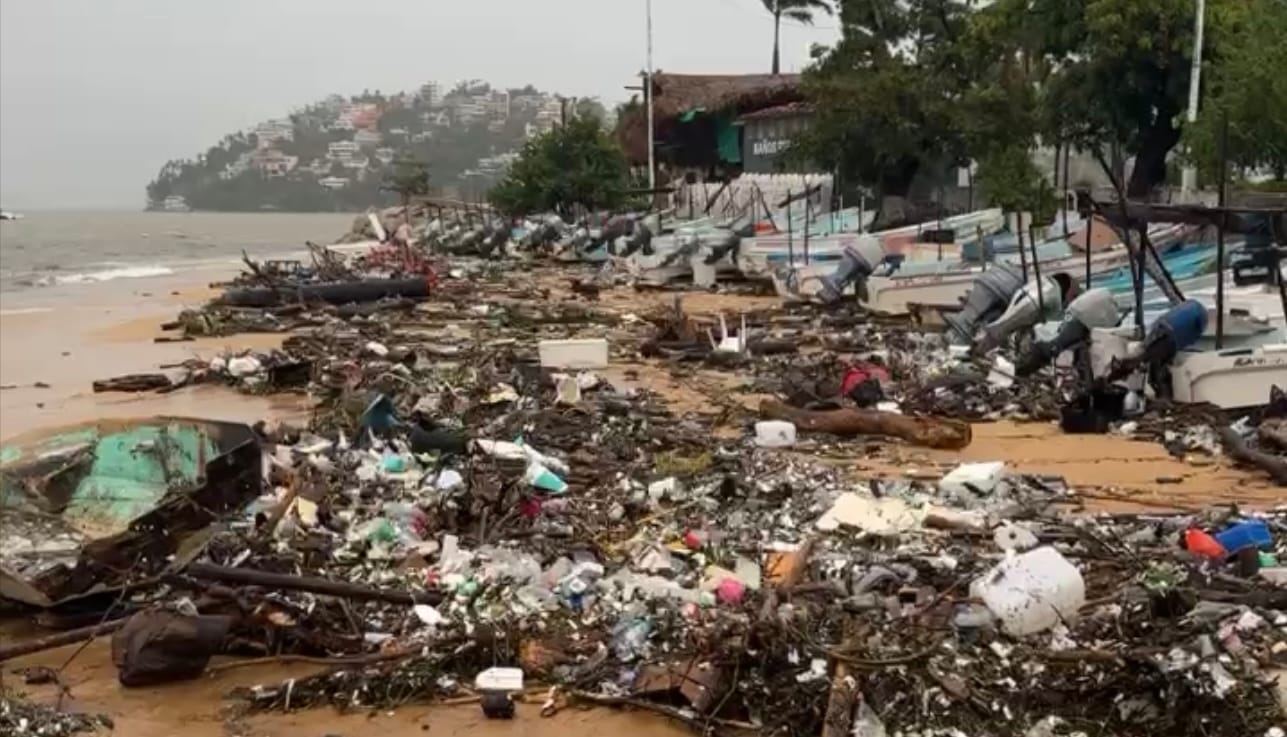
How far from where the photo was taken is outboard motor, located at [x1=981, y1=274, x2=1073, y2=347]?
46.5 ft

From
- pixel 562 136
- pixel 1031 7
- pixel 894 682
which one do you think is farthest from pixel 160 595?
pixel 562 136

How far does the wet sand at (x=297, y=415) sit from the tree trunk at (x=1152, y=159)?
8.27m

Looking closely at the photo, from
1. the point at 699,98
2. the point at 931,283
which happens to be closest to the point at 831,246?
the point at 931,283

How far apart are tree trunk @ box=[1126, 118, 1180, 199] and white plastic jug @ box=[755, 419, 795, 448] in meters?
17.6

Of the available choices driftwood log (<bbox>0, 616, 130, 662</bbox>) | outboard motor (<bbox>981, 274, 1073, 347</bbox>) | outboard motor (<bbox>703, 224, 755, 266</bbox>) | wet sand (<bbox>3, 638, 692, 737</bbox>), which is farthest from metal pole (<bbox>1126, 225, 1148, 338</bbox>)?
outboard motor (<bbox>703, 224, 755, 266</bbox>)

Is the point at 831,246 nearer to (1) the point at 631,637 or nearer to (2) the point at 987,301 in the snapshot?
(2) the point at 987,301

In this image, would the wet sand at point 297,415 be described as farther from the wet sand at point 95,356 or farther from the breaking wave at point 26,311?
the breaking wave at point 26,311

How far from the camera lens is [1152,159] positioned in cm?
2603

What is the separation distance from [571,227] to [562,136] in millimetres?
4804

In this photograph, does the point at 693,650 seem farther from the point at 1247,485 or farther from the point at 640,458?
the point at 1247,485

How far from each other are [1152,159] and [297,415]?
19.0 metres

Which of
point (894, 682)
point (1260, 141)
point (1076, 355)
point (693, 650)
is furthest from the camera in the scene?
point (1260, 141)

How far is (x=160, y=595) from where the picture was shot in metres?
6.67

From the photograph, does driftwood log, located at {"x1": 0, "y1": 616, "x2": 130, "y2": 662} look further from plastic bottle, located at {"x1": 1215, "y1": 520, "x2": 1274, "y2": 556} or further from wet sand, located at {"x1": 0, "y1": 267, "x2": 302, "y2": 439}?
wet sand, located at {"x1": 0, "y1": 267, "x2": 302, "y2": 439}
